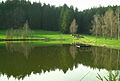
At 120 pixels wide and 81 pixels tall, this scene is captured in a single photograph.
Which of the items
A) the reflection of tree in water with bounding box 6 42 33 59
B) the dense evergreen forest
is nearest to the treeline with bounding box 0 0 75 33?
the dense evergreen forest

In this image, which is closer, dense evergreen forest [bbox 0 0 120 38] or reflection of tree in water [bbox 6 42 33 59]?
reflection of tree in water [bbox 6 42 33 59]

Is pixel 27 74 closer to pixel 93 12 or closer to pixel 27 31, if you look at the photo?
pixel 27 31

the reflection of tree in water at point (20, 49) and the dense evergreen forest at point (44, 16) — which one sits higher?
the dense evergreen forest at point (44, 16)

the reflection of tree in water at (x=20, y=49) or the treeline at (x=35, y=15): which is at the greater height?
the treeline at (x=35, y=15)

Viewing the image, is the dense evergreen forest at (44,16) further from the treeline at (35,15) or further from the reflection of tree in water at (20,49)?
the reflection of tree in water at (20,49)

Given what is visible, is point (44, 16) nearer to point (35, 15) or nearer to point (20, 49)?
point (35, 15)

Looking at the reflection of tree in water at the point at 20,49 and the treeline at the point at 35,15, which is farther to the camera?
the treeline at the point at 35,15

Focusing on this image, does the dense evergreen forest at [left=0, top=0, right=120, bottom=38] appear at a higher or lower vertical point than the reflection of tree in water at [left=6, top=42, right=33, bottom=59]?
higher

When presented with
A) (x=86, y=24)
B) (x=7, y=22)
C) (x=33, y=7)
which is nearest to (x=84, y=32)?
(x=86, y=24)

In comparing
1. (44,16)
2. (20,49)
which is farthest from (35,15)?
(20,49)

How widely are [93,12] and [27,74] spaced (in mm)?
96091

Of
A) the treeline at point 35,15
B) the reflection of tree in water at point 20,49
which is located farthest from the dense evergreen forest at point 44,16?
the reflection of tree in water at point 20,49

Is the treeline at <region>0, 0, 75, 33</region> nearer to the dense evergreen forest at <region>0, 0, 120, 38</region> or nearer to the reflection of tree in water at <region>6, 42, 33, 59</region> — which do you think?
the dense evergreen forest at <region>0, 0, 120, 38</region>

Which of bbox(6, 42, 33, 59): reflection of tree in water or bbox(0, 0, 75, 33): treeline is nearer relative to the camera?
A: bbox(6, 42, 33, 59): reflection of tree in water
